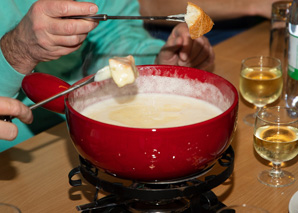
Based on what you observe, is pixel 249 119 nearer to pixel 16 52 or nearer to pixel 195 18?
pixel 195 18

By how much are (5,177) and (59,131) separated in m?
0.23

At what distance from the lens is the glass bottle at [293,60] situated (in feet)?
3.67

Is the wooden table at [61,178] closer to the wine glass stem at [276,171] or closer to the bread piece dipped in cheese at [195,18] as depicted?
the wine glass stem at [276,171]

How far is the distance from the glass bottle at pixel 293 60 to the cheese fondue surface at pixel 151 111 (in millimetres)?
335

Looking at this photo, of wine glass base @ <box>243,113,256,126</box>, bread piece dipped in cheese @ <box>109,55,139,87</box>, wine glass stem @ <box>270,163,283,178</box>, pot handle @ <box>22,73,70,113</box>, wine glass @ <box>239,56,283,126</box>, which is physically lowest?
wine glass base @ <box>243,113,256,126</box>

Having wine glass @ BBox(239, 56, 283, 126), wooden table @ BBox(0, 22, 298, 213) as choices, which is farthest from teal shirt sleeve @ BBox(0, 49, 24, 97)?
wine glass @ BBox(239, 56, 283, 126)

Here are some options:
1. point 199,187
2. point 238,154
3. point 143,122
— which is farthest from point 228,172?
point 238,154

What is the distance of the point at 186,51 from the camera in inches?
58.5

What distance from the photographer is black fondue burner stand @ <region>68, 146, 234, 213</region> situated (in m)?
0.73

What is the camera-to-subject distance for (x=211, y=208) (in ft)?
2.63

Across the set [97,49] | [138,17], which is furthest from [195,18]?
[97,49]

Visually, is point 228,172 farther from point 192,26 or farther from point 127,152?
point 192,26

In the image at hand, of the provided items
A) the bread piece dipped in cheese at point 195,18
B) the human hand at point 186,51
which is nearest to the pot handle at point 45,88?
the bread piece dipped in cheese at point 195,18

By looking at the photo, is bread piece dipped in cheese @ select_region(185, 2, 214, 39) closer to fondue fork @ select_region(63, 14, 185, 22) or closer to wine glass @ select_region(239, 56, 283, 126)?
fondue fork @ select_region(63, 14, 185, 22)
